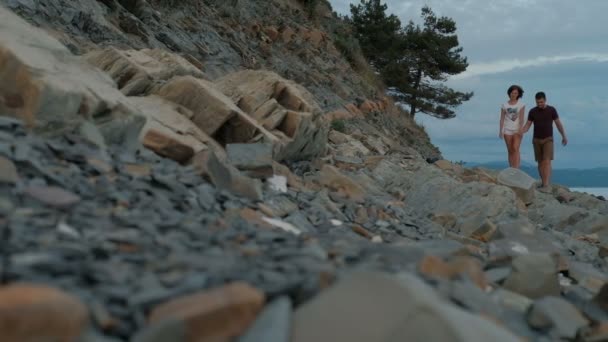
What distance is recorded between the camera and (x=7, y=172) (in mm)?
3219

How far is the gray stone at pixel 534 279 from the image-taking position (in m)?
3.64

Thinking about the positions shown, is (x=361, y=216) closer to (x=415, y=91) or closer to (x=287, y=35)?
(x=287, y=35)

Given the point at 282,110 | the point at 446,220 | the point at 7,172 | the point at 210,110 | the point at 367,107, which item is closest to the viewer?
the point at 7,172

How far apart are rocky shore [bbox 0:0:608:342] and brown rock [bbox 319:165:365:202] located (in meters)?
0.02

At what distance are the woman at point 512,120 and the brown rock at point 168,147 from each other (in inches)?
291

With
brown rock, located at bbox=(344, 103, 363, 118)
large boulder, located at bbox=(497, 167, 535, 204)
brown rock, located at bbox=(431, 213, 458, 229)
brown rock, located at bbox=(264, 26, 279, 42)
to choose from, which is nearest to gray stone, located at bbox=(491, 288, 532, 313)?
brown rock, located at bbox=(431, 213, 458, 229)

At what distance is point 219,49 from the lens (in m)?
16.2

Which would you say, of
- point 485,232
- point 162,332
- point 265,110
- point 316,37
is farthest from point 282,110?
point 316,37

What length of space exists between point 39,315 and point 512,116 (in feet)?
33.0

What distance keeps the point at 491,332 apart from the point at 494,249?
2.79 m

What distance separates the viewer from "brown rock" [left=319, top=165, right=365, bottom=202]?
21.6 feet

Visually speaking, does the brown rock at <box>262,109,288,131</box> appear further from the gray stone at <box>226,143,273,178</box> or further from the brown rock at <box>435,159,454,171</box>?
the brown rock at <box>435,159,454,171</box>

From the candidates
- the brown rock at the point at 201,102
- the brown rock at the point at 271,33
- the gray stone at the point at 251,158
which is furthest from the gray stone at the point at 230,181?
the brown rock at the point at 271,33

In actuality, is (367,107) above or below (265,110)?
above
